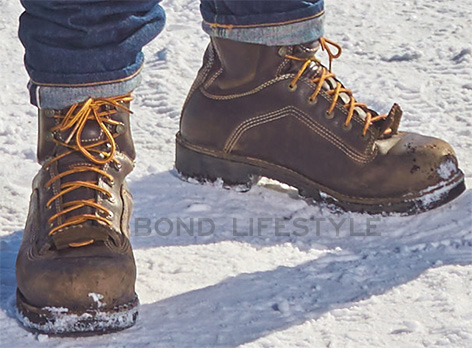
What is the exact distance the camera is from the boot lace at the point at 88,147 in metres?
1.73

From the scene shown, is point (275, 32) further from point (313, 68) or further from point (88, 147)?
point (88, 147)

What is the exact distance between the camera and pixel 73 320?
1.64m

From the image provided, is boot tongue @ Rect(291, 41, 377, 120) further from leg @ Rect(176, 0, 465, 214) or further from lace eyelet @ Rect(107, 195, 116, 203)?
lace eyelet @ Rect(107, 195, 116, 203)

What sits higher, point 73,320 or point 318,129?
point 318,129

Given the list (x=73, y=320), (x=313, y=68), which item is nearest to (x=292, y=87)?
(x=313, y=68)

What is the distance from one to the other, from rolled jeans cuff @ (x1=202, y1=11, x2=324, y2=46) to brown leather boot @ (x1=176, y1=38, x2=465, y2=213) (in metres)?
0.03

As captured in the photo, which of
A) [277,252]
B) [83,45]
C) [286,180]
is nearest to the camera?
[83,45]

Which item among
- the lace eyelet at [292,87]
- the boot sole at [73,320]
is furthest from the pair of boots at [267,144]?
the boot sole at [73,320]

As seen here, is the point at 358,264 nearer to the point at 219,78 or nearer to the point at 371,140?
the point at 371,140

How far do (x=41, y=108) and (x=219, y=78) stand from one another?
1.72 ft

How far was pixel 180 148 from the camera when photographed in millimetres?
2330

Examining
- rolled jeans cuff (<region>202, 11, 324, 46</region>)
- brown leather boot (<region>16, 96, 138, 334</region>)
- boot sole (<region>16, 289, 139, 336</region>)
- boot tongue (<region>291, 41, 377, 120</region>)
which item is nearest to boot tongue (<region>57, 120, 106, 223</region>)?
brown leather boot (<region>16, 96, 138, 334</region>)

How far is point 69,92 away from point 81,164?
0.48 feet

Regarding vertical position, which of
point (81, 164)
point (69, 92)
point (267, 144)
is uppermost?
point (69, 92)
